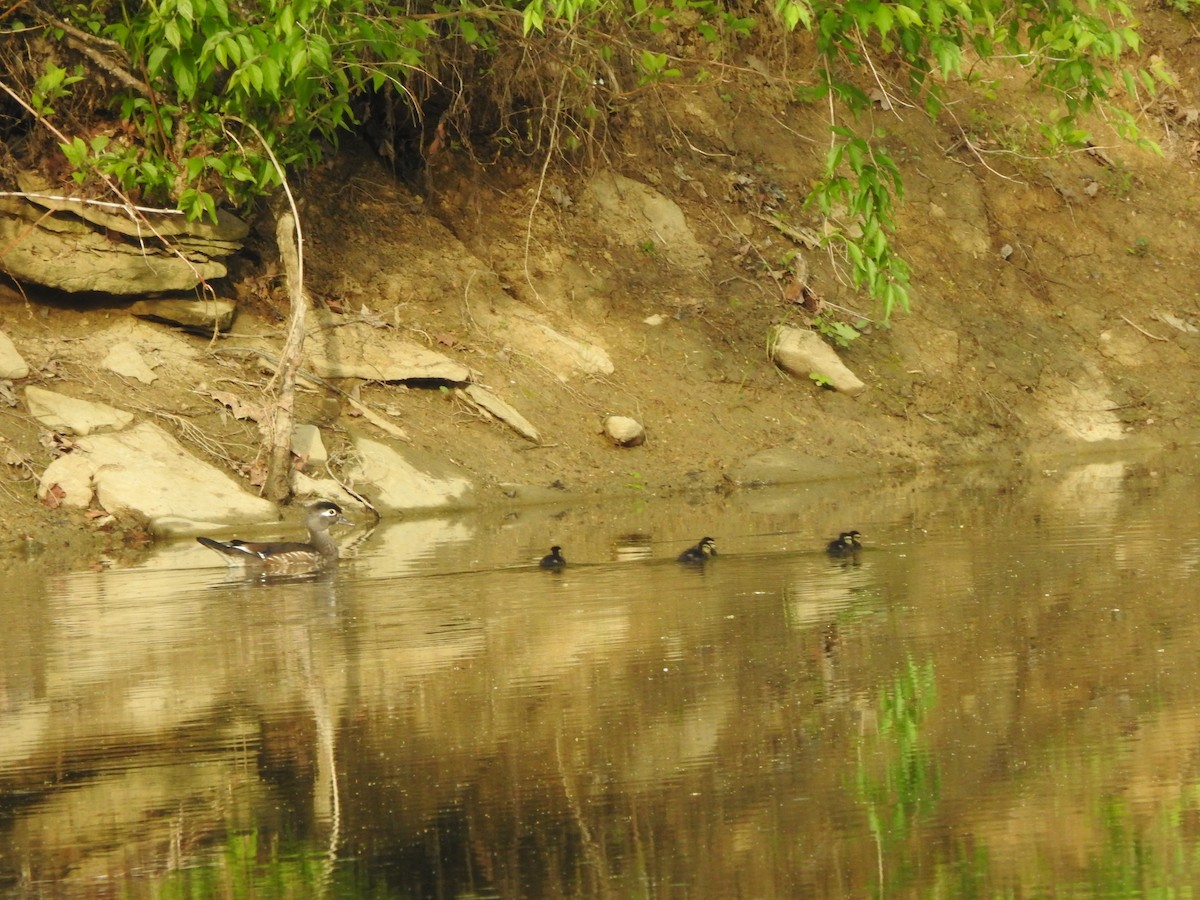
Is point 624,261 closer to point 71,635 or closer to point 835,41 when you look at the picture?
point 835,41

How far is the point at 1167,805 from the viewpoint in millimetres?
6188

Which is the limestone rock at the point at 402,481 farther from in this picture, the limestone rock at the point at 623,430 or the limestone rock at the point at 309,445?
the limestone rock at the point at 623,430

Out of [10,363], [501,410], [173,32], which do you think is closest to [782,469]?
[501,410]

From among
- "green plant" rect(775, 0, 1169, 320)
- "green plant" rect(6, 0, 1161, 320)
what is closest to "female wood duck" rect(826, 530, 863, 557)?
"green plant" rect(6, 0, 1161, 320)

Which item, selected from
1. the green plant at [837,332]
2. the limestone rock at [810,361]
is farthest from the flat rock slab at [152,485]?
the green plant at [837,332]

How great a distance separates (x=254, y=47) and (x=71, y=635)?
16.9 feet

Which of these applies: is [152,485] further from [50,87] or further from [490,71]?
[490,71]

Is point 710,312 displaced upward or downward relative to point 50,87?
downward

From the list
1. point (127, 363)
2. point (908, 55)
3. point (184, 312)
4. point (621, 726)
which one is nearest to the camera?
point (621, 726)

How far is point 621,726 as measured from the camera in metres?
7.73

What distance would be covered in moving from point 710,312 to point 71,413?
8.29 m

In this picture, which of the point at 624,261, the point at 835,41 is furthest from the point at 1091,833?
the point at 624,261

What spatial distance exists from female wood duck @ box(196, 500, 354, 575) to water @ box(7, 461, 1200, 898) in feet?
0.86

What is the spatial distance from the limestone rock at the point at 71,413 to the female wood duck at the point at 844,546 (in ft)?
24.0
